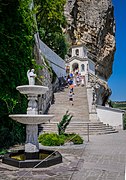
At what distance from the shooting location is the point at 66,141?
38.7 feet

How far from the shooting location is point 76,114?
64.1 feet

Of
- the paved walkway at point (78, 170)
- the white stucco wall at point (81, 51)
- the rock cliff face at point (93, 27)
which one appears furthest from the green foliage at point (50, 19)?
the paved walkway at point (78, 170)

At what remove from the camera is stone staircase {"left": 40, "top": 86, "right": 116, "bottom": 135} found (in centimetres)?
1609

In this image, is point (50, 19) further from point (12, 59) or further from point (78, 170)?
point (78, 170)

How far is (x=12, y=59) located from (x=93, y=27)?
40909mm

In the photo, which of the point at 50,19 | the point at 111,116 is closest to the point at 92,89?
the point at 111,116

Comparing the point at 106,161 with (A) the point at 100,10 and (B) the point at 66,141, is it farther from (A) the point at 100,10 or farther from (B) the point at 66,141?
(A) the point at 100,10

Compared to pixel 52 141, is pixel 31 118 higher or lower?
higher

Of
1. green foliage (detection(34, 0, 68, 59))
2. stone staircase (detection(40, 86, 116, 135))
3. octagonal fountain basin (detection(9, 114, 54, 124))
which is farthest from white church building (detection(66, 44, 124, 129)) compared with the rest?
octagonal fountain basin (detection(9, 114, 54, 124))

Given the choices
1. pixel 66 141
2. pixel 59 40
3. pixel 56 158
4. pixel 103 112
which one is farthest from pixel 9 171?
pixel 59 40

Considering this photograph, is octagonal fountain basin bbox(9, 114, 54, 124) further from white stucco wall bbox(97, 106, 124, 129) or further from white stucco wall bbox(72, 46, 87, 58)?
white stucco wall bbox(72, 46, 87, 58)

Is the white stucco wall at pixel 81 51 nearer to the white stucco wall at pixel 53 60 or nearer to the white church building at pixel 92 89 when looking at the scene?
the white church building at pixel 92 89

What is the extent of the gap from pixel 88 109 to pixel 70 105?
1.84m

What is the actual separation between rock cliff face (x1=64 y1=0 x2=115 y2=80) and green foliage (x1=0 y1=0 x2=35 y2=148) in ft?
124
